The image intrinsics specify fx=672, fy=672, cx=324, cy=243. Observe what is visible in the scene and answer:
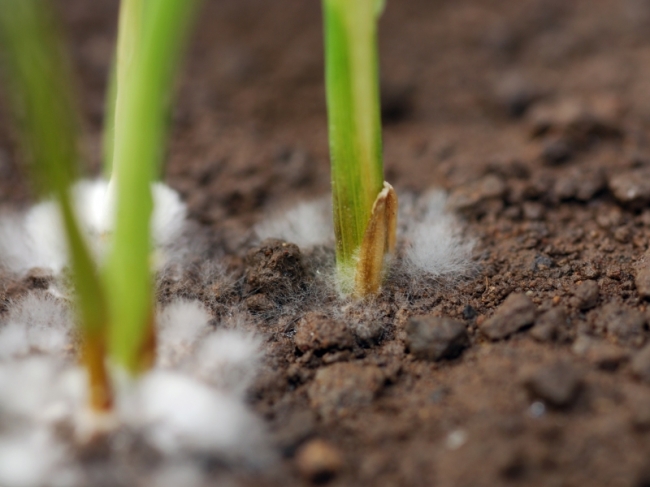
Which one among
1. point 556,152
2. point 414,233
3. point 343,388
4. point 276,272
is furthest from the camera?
point 556,152

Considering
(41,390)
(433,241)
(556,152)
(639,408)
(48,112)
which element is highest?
(556,152)

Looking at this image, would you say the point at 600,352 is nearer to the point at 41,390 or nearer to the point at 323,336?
the point at 323,336

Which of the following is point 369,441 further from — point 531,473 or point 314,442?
point 531,473

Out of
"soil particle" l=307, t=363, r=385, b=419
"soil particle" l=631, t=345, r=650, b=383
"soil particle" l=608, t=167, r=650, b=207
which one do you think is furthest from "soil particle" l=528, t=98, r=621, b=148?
"soil particle" l=307, t=363, r=385, b=419

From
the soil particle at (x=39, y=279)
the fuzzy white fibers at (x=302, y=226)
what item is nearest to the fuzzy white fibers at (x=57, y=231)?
the soil particle at (x=39, y=279)

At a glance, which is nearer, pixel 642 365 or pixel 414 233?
pixel 642 365

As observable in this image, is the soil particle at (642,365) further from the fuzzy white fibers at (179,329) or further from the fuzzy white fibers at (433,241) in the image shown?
the fuzzy white fibers at (179,329)

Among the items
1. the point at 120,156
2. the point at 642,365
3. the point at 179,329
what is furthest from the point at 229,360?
the point at 642,365
